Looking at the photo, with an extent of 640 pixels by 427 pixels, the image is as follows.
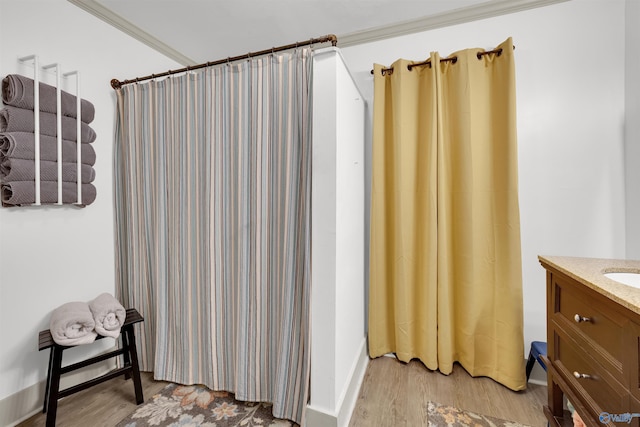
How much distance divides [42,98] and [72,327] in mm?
1267

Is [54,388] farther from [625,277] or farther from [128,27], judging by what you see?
[625,277]

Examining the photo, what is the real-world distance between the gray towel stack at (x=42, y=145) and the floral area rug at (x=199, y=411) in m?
1.32

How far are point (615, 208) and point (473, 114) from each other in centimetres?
103

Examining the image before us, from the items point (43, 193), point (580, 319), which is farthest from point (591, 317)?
point (43, 193)

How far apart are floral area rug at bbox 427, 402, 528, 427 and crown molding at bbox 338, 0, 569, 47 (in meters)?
2.51

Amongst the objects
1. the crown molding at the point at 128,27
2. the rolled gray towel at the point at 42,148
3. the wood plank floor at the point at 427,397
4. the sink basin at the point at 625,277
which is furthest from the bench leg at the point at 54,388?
the sink basin at the point at 625,277

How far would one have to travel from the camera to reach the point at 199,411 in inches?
59.8

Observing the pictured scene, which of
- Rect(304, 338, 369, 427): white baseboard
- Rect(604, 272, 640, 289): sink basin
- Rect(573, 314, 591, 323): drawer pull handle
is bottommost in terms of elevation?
Rect(304, 338, 369, 427): white baseboard

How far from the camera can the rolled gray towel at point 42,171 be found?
138 cm

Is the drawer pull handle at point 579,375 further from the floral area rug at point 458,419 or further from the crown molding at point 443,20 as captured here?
the crown molding at point 443,20

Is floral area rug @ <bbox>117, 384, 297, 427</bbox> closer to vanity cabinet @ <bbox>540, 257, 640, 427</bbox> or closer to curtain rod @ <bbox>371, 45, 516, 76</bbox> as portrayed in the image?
vanity cabinet @ <bbox>540, 257, 640, 427</bbox>

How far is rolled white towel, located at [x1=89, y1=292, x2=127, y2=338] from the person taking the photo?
1.46m

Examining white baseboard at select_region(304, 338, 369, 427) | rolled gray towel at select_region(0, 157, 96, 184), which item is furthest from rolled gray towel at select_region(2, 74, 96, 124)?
→ white baseboard at select_region(304, 338, 369, 427)

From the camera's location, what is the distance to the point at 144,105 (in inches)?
70.7
